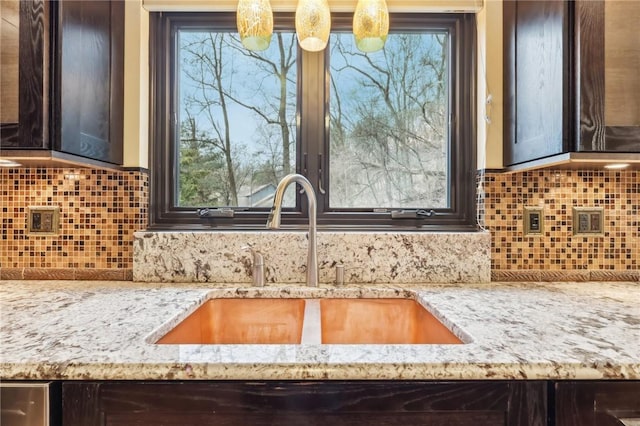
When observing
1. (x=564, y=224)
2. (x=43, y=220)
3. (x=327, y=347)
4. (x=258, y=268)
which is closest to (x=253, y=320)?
(x=258, y=268)

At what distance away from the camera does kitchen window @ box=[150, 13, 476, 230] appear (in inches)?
59.2

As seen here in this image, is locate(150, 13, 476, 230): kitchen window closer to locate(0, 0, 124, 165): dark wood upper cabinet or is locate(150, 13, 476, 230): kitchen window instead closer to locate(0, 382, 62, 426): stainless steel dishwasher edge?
locate(0, 0, 124, 165): dark wood upper cabinet

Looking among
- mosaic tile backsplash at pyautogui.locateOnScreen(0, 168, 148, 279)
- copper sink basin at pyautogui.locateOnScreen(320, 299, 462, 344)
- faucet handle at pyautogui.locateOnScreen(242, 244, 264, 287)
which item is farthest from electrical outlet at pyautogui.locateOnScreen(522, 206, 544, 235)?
mosaic tile backsplash at pyautogui.locateOnScreen(0, 168, 148, 279)

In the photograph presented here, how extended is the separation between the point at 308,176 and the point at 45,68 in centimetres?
89

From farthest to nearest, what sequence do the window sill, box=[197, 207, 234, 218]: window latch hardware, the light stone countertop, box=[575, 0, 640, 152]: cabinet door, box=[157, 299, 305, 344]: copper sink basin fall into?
box=[197, 207, 234, 218]: window latch hardware
the window sill
box=[157, 299, 305, 344]: copper sink basin
box=[575, 0, 640, 152]: cabinet door
the light stone countertop

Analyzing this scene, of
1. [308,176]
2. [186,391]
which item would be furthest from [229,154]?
[186,391]

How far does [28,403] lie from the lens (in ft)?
2.15

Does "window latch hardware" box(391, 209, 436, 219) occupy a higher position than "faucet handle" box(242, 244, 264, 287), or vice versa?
"window latch hardware" box(391, 209, 436, 219)

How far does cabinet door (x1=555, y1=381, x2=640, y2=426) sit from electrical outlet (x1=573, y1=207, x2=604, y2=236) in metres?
0.83

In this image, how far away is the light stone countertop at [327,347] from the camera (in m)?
Result: 0.65

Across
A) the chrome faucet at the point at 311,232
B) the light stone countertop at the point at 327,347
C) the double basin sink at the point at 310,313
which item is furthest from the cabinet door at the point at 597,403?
the chrome faucet at the point at 311,232

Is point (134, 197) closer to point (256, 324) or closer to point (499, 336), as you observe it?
point (256, 324)

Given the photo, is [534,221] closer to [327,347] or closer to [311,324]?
[311,324]

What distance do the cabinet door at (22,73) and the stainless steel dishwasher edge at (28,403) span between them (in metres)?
0.67
